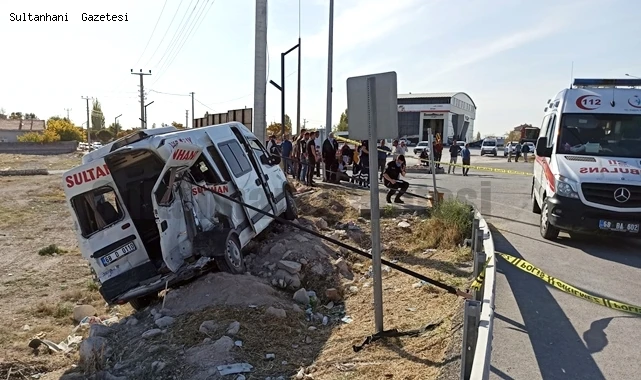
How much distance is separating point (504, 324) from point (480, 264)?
754 mm

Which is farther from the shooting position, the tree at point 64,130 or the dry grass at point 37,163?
the tree at point 64,130

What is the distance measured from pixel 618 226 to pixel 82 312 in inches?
313

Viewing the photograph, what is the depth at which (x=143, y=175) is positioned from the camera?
6.85 m

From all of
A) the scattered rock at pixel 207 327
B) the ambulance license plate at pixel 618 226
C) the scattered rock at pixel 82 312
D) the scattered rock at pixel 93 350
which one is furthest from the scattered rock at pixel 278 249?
the ambulance license plate at pixel 618 226

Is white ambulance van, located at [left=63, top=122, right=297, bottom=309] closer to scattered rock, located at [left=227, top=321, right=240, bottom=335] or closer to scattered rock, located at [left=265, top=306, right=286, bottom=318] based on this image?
Answer: scattered rock, located at [left=265, top=306, right=286, bottom=318]

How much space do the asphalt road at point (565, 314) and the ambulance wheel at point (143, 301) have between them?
433 centimetres

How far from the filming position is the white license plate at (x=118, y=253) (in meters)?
6.17

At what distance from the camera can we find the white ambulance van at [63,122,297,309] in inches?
239

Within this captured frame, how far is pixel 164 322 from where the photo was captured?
548 cm

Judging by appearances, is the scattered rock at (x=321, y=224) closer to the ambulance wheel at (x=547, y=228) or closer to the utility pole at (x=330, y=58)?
the ambulance wheel at (x=547, y=228)

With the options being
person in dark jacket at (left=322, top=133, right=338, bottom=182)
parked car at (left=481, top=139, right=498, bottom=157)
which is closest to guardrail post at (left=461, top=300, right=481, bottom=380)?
person in dark jacket at (left=322, top=133, right=338, bottom=182)

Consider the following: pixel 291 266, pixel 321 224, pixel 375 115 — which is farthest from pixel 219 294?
pixel 321 224

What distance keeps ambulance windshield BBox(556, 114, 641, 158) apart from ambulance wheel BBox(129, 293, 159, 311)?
7.00 m

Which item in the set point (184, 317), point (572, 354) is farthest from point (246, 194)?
point (572, 354)
